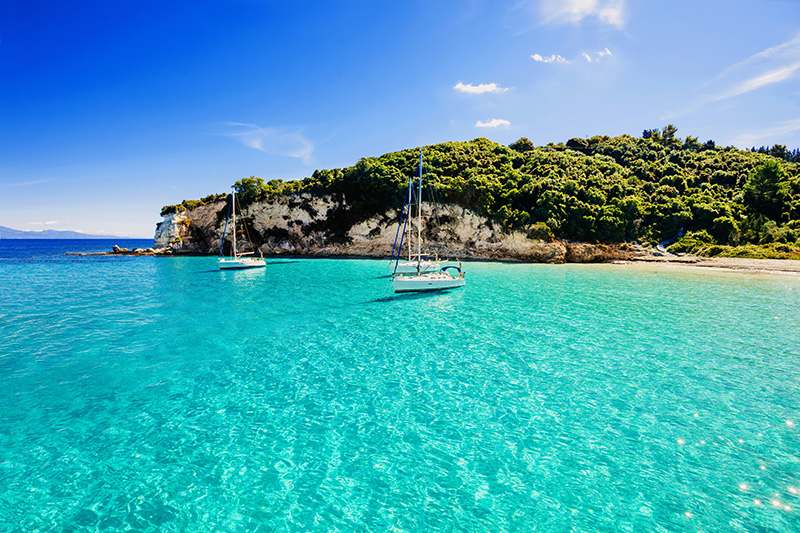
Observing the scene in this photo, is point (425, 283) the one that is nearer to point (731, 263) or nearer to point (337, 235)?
point (337, 235)

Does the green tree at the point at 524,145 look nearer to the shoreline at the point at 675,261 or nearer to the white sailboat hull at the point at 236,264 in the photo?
the shoreline at the point at 675,261

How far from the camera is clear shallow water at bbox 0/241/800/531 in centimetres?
655

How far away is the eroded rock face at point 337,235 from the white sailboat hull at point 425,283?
3240cm

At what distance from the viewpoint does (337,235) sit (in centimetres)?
6962

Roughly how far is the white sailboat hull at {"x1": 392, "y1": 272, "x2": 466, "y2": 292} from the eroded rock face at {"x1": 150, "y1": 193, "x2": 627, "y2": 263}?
Result: 32400 millimetres

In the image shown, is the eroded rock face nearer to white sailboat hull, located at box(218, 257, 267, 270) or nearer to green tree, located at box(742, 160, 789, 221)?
white sailboat hull, located at box(218, 257, 267, 270)

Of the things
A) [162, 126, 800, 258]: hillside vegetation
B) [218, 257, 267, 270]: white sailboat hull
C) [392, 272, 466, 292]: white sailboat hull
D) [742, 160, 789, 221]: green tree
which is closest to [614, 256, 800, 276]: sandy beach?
[162, 126, 800, 258]: hillside vegetation

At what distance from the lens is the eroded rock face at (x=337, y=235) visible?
60178 millimetres

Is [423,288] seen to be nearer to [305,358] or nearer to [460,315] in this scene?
[460,315]

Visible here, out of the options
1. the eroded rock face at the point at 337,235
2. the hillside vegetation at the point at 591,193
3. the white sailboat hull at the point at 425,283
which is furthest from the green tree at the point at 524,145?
the white sailboat hull at the point at 425,283

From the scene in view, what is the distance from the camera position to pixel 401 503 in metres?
6.68

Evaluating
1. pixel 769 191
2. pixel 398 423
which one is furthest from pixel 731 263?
pixel 398 423

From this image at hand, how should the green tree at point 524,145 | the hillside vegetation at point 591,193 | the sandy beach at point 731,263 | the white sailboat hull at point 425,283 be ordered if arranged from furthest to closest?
the green tree at point 524,145, the hillside vegetation at point 591,193, the sandy beach at point 731,263, the white sailboat hull at point 425,283

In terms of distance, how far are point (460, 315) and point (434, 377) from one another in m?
10.2
